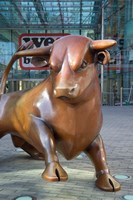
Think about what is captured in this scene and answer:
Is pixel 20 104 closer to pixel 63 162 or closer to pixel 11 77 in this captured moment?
pixel 63 162

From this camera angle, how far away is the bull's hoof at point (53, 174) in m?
2.90

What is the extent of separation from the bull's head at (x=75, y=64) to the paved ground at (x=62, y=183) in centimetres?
128

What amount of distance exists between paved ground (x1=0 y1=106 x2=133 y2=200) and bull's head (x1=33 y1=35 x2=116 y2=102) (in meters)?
1.28

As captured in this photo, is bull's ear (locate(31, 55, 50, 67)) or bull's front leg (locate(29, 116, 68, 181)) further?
bull's ear (locate(31, 55, 50, 67))

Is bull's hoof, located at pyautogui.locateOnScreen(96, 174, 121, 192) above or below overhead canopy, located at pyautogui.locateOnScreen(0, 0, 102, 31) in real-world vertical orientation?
below

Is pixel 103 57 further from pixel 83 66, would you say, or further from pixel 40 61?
pixel 40 61

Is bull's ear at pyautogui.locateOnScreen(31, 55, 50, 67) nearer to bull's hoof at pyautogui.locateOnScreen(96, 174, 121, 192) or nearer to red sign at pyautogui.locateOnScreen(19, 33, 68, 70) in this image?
red sign at pyautogui.locateOnScreen(19, 33, 68, 70)

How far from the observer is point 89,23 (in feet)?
77.4

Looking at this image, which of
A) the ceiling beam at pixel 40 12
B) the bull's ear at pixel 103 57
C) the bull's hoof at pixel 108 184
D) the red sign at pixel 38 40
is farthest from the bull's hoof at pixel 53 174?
the ceiling beam at pixel 40 12

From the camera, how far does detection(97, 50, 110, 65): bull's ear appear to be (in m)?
3.04

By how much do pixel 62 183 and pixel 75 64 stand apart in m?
1.82

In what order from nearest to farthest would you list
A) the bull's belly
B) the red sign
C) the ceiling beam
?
the bull's belly, the red sign, the ceiling beam

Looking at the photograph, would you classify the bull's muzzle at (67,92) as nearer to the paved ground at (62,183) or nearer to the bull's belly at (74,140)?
the bull's belly at (74,140)

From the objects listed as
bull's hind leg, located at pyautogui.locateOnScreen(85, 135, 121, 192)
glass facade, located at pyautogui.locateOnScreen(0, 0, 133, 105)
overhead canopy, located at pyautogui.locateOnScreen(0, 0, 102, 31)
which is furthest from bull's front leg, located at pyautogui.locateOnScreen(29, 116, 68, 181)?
overhead canopy, located at pyautogui.locateOnScreen(0, 0, 102, 31)
